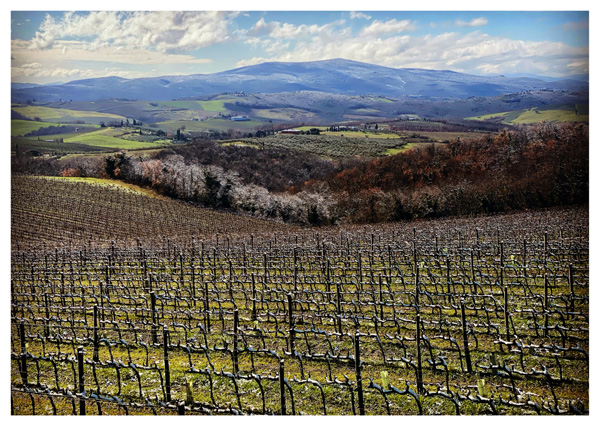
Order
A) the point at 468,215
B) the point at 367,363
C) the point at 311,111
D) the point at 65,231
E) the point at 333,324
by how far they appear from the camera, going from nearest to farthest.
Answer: the point at 367,363, the point at 333,324, the point at 65,231, the point at 468,215, the point at 311,111

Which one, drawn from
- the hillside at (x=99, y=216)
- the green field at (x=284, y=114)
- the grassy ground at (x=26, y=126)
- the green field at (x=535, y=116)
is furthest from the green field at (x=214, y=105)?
the green field at (x=535, y=116)

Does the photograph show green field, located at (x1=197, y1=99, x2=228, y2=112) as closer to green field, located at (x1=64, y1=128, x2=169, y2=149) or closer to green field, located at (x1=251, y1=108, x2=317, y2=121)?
green field, located at (x1=251, y1=108, x2=317, y2=121)

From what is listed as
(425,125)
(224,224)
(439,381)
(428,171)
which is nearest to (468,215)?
(428,171)

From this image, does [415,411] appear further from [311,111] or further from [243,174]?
[311,111]

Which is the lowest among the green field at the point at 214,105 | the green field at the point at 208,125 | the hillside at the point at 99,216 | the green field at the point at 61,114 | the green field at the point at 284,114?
the hillside at the point at 99,216

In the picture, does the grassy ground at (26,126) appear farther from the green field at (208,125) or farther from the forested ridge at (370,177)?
the green field at (208,125)

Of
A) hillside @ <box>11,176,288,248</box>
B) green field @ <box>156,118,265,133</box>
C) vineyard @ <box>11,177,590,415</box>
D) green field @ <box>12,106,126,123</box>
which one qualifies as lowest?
vineyard @ <box>11,177,590,415</box>

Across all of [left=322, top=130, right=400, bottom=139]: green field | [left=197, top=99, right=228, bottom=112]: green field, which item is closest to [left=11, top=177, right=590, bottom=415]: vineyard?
[left=322, top=130, right=400, bottom=139]: green field
